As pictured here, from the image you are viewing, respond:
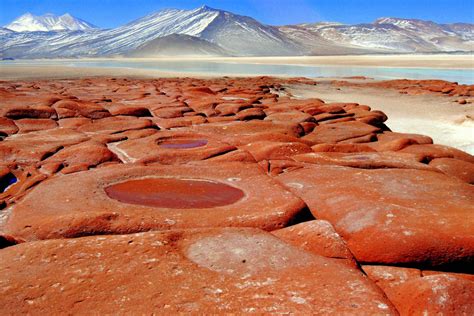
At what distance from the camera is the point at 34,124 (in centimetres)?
695

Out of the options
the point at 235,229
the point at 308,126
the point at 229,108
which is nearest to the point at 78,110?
the point at 229,108

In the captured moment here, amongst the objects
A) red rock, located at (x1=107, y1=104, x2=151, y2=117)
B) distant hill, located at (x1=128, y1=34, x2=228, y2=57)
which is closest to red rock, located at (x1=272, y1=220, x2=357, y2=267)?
A: red rock, located at (x1=107, y1=104, x2=151, y2=117)

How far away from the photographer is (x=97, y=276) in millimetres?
2197

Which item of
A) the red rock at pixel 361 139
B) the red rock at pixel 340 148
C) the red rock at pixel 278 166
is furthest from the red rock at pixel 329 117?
the red rock at pixel 278 166

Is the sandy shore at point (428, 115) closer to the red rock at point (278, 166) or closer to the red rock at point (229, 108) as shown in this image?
the red rock at point (229, 108)

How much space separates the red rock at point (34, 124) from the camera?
6.70m

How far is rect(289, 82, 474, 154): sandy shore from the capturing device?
902 cm

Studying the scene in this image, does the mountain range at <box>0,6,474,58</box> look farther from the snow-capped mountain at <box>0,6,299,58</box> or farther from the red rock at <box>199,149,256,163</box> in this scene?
the red rock at <box>199,149,256,163</box>

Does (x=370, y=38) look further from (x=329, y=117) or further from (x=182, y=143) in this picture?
(x=182, y=143)

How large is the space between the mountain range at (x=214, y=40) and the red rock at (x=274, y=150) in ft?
375

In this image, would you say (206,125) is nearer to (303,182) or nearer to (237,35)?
(303,182)

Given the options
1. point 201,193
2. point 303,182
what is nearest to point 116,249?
point 201,193

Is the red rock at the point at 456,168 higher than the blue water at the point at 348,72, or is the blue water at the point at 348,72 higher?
the blue water at the point at 348,72

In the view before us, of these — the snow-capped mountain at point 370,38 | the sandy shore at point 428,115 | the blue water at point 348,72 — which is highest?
the snow-capped mountain at point 370,38
